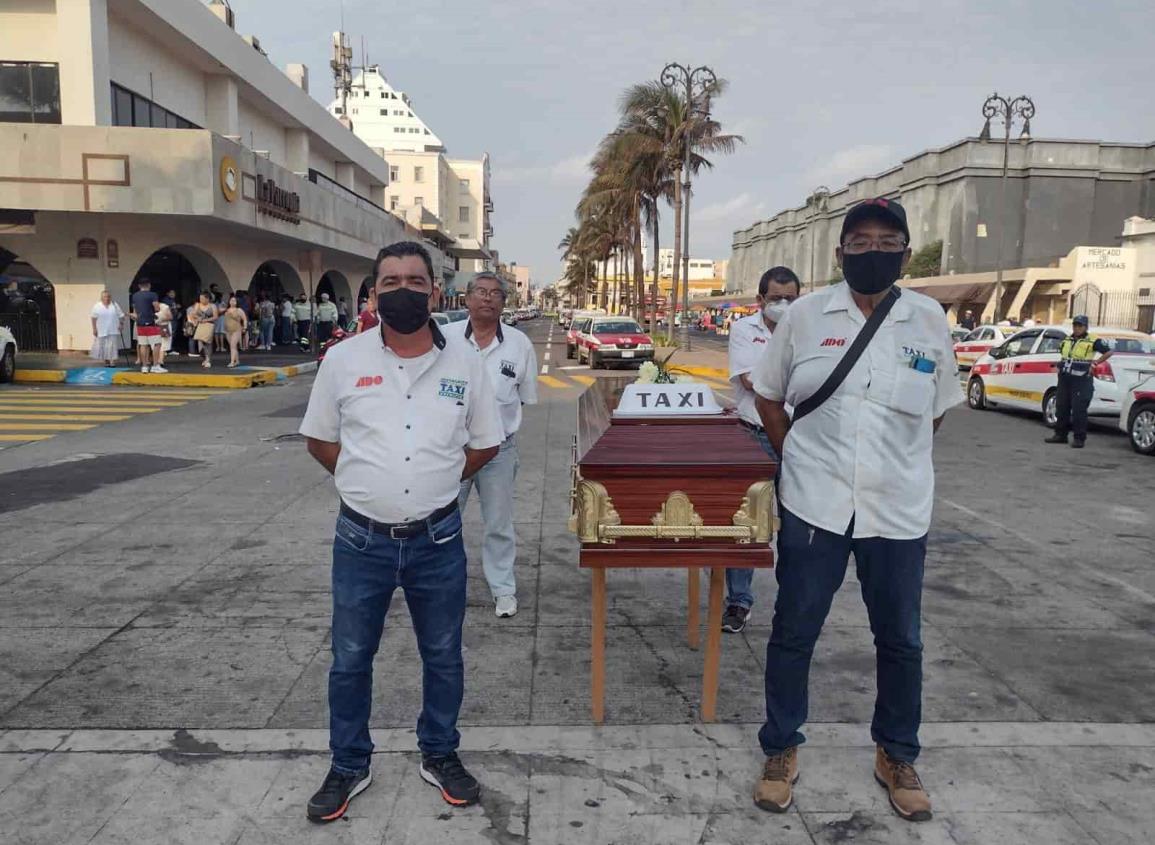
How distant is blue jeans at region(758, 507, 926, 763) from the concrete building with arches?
20966 mm

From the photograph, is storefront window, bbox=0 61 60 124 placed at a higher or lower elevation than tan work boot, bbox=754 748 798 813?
higher

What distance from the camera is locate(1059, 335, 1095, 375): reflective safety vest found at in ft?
39.1

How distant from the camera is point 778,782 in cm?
317

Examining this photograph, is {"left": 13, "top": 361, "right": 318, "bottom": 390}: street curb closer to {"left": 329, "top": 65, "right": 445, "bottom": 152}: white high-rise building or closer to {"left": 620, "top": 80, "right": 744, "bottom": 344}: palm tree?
{"left": 620, "top": 80, "right": 744, "bottom": 344}: palm tree

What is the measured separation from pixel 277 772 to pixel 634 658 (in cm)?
184

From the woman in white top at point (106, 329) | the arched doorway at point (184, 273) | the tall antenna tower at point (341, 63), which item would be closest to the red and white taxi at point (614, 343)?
the arched doorway at point (184, 273)

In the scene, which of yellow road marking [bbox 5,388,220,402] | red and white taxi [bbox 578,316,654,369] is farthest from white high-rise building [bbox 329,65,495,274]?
yellow road marking [bbox 5,388,220,402]

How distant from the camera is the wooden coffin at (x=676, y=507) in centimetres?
342

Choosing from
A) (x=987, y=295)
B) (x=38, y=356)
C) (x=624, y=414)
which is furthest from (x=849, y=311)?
(x=987, y=295)

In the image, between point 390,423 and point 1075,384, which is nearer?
point 390,423

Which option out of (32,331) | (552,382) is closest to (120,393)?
(32,331)

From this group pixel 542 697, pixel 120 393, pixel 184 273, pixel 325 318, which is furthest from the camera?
pixel 325 318

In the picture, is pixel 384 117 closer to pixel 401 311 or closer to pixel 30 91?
pixel 30 91

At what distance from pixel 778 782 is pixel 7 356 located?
63.0 ft
